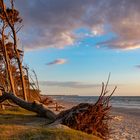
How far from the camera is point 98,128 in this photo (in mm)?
13250

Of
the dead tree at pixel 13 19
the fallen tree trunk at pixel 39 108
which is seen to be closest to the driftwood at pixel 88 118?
the fallen tree trunk at pixel 39 108

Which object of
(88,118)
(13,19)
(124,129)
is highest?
(13,19)

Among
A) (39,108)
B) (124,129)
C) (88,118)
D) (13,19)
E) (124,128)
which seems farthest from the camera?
(13,19)

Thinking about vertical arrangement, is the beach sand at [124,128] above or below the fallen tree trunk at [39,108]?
below

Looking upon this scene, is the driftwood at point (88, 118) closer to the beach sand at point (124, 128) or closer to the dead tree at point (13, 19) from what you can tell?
the beach sand at point (124, 128)

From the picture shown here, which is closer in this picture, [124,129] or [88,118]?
[88,118]

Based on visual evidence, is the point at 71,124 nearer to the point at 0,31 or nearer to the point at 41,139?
the point at 41,139

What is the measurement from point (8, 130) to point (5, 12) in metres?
15.7

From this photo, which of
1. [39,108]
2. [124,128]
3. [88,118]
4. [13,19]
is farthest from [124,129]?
[13,19]

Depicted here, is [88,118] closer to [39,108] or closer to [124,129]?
[39,108]

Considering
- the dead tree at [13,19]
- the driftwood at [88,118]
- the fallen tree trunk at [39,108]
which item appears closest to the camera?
the driftwood at [88,118]

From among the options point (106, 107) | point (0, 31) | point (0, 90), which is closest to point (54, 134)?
point (106, 107)

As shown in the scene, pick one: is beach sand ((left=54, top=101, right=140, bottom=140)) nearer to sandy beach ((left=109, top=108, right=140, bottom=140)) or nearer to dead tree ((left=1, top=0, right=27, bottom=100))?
sandy beach ((left=109, top=108, right=140, bottom=140))

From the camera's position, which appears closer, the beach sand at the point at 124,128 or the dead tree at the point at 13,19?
the beach sand at the point at 124,128
